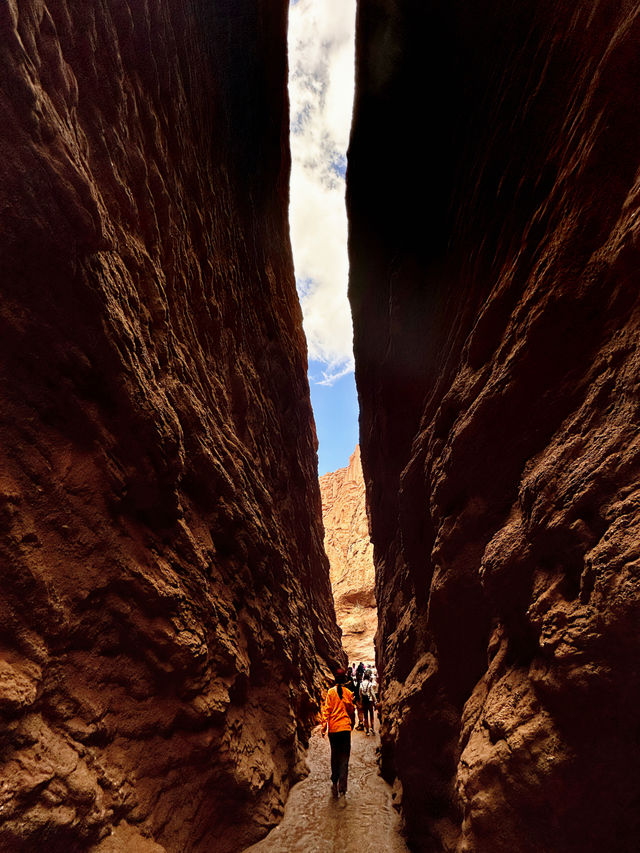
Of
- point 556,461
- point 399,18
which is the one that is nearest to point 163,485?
point 556,461

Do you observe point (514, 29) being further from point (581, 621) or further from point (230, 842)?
point (230, 842)

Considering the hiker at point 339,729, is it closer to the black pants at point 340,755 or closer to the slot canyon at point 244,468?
the black pants at point 340,755

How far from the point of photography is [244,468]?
7.15 meters

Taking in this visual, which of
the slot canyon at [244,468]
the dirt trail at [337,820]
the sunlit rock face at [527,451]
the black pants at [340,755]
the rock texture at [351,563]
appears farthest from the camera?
the rock texture at [351,563]

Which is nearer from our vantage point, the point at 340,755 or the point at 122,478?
the point at 122,478

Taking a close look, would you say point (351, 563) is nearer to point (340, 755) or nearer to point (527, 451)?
point (340, 755)

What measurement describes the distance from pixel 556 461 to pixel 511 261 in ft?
6.89

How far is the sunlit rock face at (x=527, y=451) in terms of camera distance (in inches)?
85.7

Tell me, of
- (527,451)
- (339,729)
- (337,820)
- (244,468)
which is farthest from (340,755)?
(527,451)

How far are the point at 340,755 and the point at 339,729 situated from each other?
0.46 metres

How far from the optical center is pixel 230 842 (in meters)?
4.13

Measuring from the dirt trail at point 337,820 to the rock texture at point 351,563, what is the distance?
21986 millimetres

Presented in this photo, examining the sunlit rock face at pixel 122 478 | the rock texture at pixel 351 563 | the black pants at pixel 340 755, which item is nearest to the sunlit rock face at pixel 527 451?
the black pants at pixel 340 755

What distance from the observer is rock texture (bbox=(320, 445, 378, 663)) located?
100.0ft
